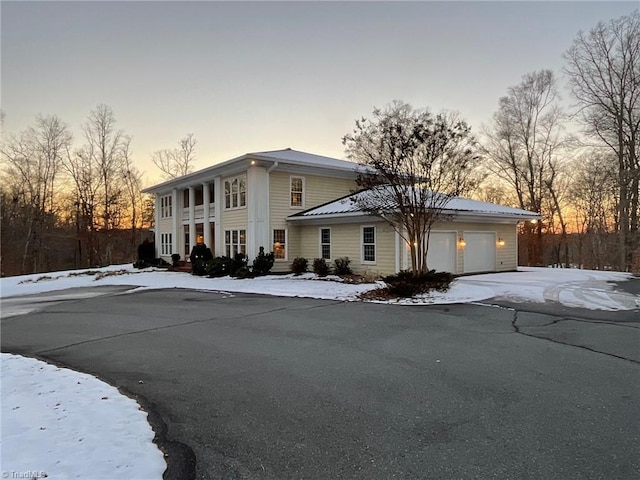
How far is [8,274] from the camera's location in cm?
2867

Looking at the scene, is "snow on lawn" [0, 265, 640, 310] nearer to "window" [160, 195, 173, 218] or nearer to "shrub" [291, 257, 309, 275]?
"shrub" [291, 257, 309, 275]

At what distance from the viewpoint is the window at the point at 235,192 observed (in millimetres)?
19091

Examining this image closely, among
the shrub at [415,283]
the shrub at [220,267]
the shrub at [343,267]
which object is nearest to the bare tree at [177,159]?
the shrub at [220,267]

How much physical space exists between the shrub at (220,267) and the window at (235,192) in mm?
2952

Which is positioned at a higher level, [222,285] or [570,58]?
[570,58]

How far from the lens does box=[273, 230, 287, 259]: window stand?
18.8m

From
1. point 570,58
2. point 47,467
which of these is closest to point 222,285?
point 47,467

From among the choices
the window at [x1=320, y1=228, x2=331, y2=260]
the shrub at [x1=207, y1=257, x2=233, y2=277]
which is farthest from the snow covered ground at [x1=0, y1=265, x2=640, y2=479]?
the window at [x1=320, y1=228, x2=331, y2=260]

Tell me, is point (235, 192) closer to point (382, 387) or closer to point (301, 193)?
point (301, 193)

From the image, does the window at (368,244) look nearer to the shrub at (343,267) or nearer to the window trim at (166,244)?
the shrub at (343,267)

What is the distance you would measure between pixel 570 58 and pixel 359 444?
27.5 m

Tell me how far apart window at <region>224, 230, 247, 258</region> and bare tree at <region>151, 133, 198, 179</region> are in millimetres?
20108

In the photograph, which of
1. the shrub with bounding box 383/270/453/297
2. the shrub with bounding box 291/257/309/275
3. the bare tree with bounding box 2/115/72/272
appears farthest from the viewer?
the bare tree with bounding box 2/115/72/272

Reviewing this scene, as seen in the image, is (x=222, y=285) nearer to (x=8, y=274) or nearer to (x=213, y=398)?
(x=213, y=398)
